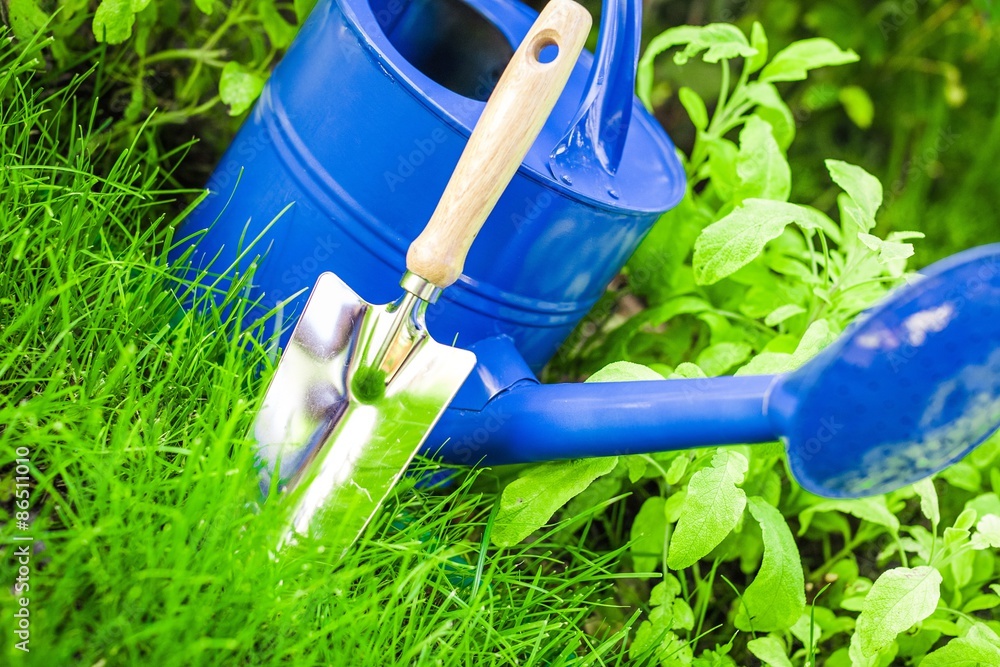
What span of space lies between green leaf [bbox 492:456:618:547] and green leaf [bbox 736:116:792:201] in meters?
0.45

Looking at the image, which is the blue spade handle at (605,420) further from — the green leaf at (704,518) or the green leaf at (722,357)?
the green leaf at (722,357)

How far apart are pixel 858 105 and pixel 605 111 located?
1133 millimetres

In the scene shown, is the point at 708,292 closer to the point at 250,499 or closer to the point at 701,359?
the point at 701,359

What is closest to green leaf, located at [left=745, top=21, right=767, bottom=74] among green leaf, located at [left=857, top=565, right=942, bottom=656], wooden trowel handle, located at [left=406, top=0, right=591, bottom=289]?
wooden trowel handle, located at [left=406, top=0, right=591, bottom=289]

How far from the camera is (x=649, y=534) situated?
1.01 metres

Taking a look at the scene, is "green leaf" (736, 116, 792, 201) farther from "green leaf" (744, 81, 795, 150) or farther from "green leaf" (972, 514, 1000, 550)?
"green leaf" (972, 514, 1000, 550)

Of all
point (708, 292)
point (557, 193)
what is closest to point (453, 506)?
point (557, 193)

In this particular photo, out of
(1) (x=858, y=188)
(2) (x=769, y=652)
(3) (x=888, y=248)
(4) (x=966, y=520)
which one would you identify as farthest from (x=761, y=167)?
(2) (x=769, y=652)

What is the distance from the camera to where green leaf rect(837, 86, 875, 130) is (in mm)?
1833

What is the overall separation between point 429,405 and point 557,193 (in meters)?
0.26

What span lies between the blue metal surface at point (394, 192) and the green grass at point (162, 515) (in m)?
0.10

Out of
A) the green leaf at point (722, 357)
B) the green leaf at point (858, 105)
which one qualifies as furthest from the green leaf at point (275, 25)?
the green leaf at point (858, 105)

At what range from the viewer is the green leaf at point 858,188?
1041 mm

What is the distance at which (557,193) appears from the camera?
0.89 m
